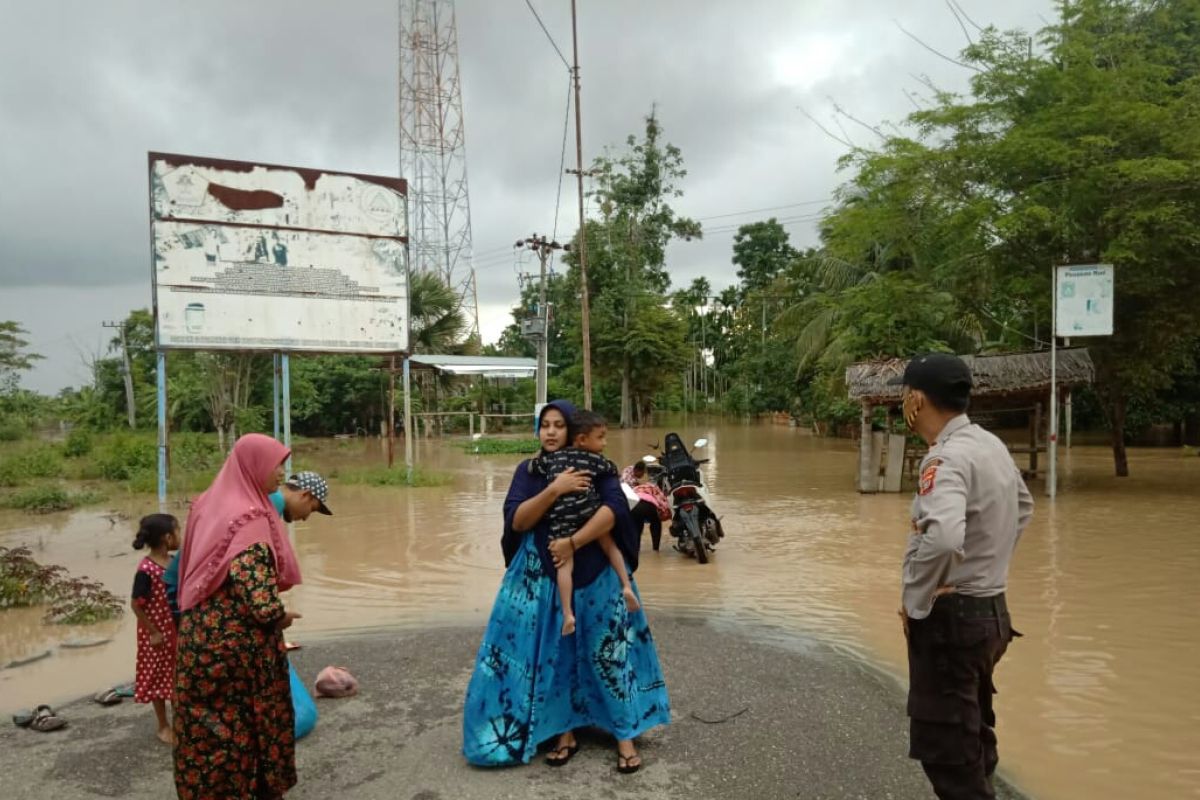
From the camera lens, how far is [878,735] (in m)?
4.01

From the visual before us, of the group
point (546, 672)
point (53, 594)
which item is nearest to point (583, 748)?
point (546, 672)

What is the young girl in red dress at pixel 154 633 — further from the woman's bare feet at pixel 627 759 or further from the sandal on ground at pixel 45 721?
the woman's bare feet at pixel 627 759

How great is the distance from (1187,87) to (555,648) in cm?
1256

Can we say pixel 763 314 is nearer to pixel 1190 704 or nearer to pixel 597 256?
pixel 597 256

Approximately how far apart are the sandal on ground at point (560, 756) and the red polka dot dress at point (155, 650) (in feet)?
6.28

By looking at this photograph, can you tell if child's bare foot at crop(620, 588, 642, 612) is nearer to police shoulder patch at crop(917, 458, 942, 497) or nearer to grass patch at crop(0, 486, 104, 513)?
police shoulder patch at crop(917, 458, 942, 497)

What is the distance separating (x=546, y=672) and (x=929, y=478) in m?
1.94

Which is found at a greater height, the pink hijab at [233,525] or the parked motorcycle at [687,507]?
the pink hijab at [233,525]

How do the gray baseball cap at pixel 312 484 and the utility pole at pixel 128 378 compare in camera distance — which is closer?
the gray baseball cap at pixel 312 484

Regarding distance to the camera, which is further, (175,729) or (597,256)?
(597,256)

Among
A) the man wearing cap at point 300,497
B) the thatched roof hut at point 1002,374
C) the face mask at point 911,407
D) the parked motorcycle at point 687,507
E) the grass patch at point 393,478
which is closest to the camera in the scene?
the face mask at point 911,407

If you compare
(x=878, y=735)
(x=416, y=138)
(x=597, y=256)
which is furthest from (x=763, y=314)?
(x=878, y=735)

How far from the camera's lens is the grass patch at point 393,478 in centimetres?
1584

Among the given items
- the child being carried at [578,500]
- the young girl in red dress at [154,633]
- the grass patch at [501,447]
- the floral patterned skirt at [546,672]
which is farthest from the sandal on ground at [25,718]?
the grass patch at [501,447]
